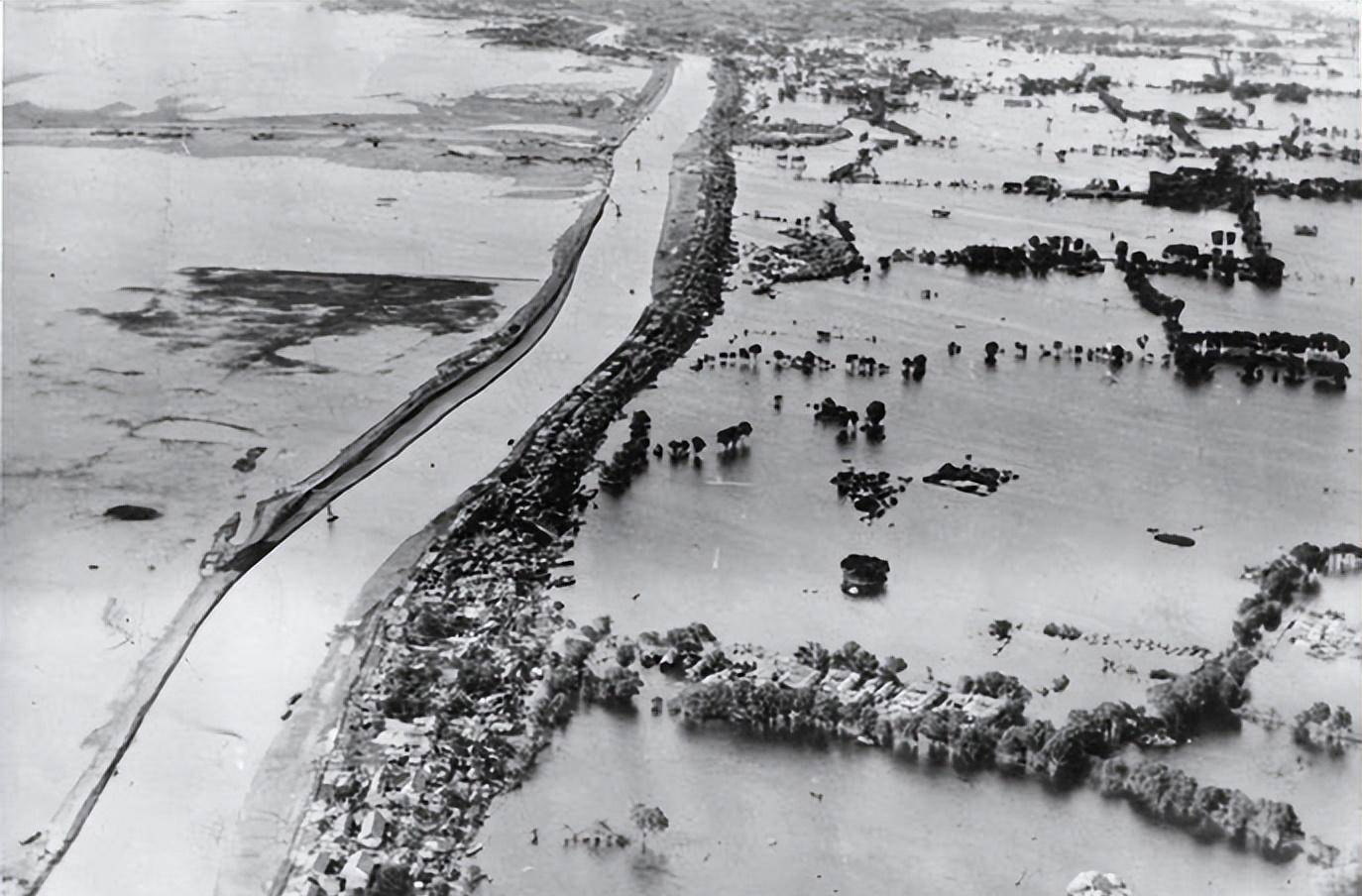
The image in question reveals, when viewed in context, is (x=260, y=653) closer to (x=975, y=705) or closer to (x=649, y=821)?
(x=649, y=821)

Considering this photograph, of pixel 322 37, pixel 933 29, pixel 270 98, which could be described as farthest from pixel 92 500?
pixel 933 29

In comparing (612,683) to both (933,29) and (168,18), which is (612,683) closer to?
(168,18)

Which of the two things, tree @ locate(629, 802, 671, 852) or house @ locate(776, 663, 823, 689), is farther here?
house @ locate(776, 663, 823, 689)

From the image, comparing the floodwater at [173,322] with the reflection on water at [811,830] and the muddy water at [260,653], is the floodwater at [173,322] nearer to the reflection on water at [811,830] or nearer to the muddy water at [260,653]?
the muddy water at [260,653]

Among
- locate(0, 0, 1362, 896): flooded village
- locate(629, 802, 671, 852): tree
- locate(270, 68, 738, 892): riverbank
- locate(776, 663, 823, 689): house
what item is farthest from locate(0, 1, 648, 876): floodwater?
locate(776, 663, 823, 689): house

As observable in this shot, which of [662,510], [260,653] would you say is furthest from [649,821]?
[662,510]

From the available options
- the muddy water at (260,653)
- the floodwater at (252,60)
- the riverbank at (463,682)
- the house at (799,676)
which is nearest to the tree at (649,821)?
the riverbank at (463,682)

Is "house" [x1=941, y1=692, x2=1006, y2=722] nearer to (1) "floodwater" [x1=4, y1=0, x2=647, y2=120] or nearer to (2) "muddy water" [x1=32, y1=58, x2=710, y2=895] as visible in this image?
(2) "muddy water" [x1=32, y1=58, x2=710, y2=895]
